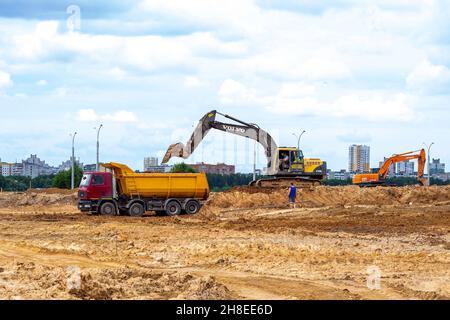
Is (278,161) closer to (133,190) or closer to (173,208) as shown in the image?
(173,208)

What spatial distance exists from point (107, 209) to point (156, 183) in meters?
2.87

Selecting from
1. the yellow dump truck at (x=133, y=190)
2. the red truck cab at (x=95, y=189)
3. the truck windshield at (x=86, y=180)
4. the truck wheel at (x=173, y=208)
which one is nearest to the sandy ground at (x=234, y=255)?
the red truck cab at (x=95, y=189)

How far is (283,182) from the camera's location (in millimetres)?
56625

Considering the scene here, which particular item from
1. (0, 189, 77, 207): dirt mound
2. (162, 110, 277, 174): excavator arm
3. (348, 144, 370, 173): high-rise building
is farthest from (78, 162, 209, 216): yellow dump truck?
(348, 144, 370, 173): high-rise building

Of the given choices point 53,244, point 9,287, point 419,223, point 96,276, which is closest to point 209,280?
point 96,276

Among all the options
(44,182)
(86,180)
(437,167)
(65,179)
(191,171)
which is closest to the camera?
(86,180)

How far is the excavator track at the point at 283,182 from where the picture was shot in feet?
185

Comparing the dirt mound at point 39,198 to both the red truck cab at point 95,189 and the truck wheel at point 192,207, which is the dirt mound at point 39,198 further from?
the truck wheel at point 192,207

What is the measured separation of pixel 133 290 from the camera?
50.5 ft

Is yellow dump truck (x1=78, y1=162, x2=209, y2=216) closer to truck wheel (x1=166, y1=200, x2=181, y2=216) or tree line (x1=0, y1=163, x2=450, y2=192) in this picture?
truck wheel (x1=166, y1=200, x2=181, y2=216)

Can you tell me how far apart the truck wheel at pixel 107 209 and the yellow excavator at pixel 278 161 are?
1216cm

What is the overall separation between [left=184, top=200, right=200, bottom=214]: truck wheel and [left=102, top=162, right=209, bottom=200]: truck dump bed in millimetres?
477

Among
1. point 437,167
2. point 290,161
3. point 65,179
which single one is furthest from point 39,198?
point 437,167
